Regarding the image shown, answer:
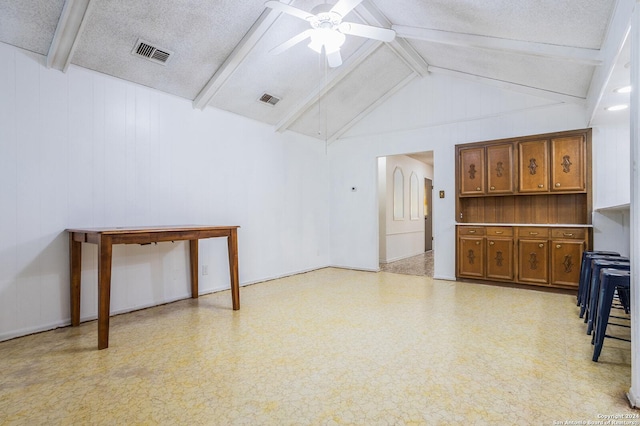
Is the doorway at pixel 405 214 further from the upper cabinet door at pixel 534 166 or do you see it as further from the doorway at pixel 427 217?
the upper cabinet door at pixel 534 166

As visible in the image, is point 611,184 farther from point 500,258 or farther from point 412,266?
point 412,266

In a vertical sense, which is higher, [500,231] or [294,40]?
[294,40]

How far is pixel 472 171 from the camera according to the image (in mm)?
4848

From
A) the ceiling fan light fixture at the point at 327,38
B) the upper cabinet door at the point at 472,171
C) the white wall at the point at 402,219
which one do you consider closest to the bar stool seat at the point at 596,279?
the upper cabinet door at the point at 472,171

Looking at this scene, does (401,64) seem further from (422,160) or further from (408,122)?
(422,160)

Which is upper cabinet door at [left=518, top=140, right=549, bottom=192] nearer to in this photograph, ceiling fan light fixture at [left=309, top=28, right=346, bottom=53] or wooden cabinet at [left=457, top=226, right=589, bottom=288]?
wooden cabinet at [left=457, top=226, right=589, bottom=288]

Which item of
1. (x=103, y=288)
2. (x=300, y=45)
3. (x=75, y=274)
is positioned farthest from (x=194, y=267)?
(x=300, y=45)

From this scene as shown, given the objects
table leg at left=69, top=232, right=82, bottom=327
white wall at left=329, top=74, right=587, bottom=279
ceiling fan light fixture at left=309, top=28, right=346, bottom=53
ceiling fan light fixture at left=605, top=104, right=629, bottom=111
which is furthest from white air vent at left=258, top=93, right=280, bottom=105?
ceiling fan light fixture at left=605, top=104, right=629, bottom=111

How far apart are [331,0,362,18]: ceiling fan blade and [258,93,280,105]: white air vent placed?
2117 mm

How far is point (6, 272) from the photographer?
109 inches

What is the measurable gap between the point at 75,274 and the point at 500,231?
16.6 feet

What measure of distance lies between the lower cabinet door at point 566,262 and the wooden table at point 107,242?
3973 mm

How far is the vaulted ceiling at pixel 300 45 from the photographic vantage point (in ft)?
8.84

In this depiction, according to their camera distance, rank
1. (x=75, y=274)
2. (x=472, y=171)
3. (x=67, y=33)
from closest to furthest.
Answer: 1. (x=67, y=33)
2. (x=75, y=274)
3. (x=472, y=171)
